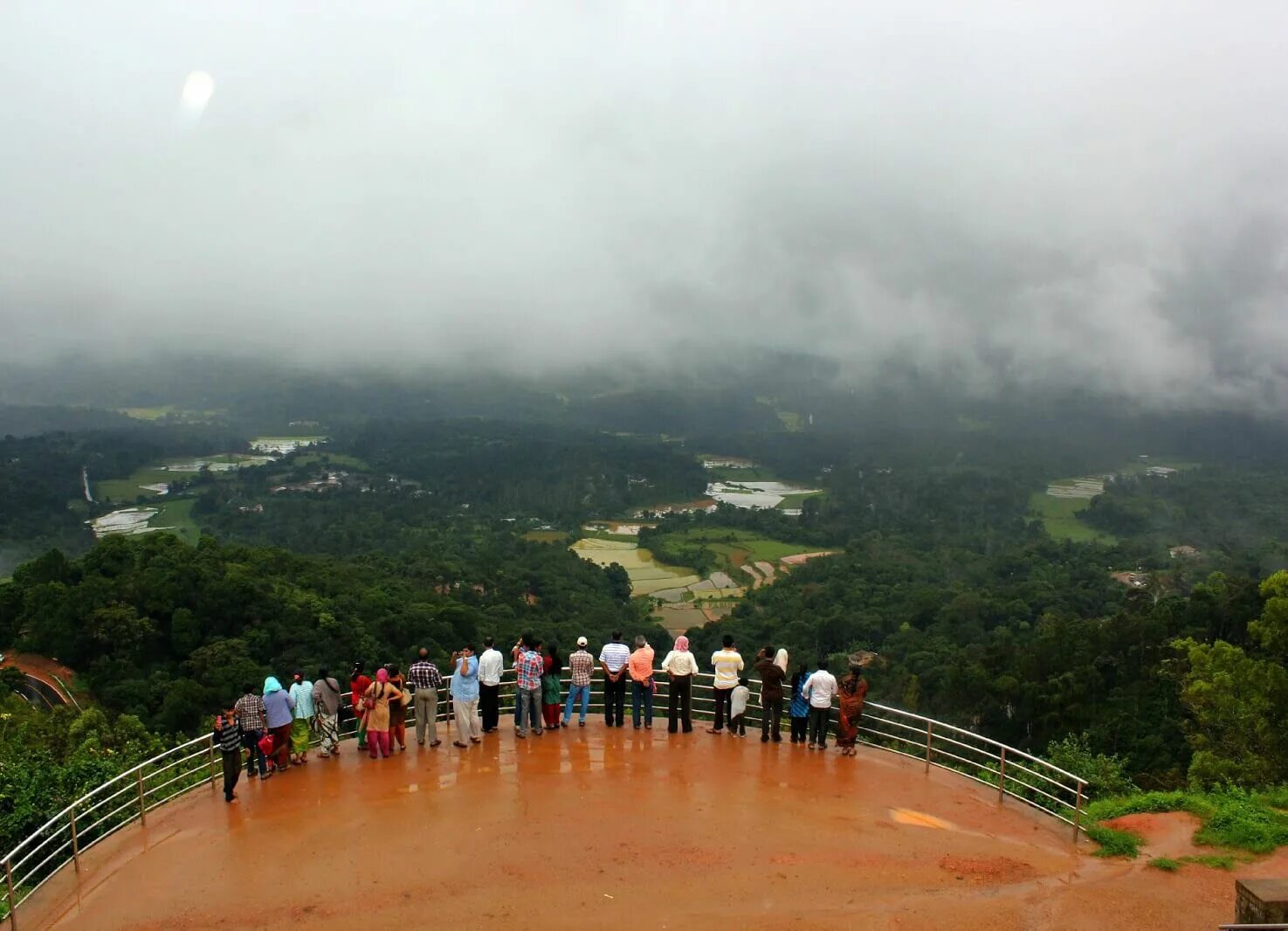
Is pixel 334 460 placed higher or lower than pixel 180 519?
higher

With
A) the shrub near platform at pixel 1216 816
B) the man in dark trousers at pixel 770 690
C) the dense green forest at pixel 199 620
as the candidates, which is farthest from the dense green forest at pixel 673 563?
the man in dark trousers at pixel 770 690

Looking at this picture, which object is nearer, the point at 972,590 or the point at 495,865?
the point at 495,865

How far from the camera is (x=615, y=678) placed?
11773 mm

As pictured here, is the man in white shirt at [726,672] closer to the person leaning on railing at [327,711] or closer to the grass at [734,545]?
the person leaning on railing at [327,711]

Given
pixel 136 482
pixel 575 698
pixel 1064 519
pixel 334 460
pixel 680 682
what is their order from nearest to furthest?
pixel 680 682, pixel 575 698, pixel 1064 519, pixel 136 482, pixel 334 460

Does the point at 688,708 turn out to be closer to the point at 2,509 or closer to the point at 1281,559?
the point at 1281,559

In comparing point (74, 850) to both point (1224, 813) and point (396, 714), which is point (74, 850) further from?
point (1224, 813)

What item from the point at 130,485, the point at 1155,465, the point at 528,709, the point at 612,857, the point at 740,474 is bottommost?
the point at 130,485

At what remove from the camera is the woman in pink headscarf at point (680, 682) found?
11.3 metres

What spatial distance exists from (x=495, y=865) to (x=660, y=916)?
5.97 ft

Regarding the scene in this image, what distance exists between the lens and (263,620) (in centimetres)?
3278

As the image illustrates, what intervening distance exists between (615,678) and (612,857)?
3.78m

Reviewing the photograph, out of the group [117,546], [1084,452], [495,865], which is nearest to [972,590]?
[117,546]

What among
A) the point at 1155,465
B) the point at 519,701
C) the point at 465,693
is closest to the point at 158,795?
the point at 465,693
